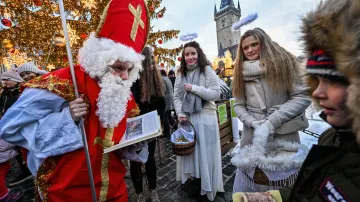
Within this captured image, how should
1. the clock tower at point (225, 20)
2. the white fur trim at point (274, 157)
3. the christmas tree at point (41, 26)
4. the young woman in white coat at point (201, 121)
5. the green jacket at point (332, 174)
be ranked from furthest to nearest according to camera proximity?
the clock tower at point (225, 20), the christmas tree at point (41, 26), the young woman in white coat at point (201, 121), the white fur trim at point (274, 157), the green jacket at point (332, 174)

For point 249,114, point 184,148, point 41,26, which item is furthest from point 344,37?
point 41,26

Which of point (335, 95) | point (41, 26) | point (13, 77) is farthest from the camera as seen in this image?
point (41, 26)

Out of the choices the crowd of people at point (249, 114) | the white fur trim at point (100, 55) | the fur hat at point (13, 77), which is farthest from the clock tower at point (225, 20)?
the white fur trim at point (100, 55)

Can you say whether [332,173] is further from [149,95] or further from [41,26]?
[41,26]

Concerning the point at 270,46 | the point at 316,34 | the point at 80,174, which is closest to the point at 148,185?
the point at 80,174

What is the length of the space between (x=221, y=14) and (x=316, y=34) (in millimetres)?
79122

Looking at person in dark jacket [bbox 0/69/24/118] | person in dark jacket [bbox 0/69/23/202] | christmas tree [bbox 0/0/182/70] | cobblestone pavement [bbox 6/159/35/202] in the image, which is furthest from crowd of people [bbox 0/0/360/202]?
christmas tree [bbox 0/0/182/70]

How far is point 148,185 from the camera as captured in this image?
2.66 meters

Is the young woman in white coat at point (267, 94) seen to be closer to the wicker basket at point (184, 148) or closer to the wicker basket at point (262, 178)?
the wicker basket at point (262, 178)

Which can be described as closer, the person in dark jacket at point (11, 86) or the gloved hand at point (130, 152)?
the gloved hand at point (130, 152)

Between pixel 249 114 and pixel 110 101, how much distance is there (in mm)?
1432

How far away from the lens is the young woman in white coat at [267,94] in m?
1.67

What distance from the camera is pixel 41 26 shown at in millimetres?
6109

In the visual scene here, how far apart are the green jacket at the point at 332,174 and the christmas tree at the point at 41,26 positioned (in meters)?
6.62
